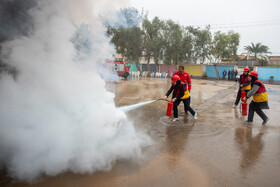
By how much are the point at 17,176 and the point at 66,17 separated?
2.56m

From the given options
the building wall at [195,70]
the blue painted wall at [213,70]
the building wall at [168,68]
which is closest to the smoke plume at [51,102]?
the blue painted wall at [213,70]

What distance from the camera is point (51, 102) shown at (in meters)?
3.05

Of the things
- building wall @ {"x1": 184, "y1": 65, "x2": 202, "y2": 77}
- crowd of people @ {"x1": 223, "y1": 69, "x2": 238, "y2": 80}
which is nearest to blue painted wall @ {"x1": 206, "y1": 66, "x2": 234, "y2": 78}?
crowd of people @ {"x1": 223, "y1": 69, "x2": 238, "y2": 80}

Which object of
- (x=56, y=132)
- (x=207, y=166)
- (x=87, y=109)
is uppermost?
(x=87, y=109)

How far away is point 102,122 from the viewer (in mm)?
3111

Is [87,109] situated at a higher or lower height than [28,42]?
lower

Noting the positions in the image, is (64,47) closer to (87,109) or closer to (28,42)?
(28,42)

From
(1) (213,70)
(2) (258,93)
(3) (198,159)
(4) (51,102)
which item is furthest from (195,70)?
(4) (51,102)

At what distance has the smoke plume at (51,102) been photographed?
2.78 m

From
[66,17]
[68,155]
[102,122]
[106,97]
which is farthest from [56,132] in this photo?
[66,17]

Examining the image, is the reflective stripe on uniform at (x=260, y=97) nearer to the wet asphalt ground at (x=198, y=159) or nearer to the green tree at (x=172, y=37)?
the wet asphalt ground at (x=198, y=159)

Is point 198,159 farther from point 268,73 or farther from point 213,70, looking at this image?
point 213,70

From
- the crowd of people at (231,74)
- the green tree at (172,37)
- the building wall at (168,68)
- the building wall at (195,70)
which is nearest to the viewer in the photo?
the crowd of people at (231,74)

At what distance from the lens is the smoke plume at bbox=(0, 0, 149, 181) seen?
278 cm
